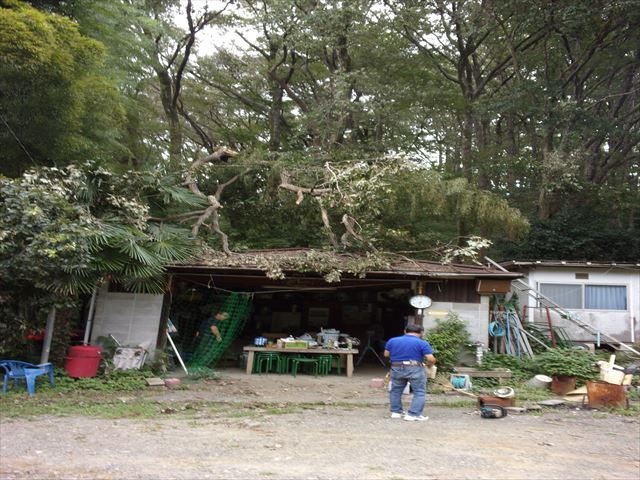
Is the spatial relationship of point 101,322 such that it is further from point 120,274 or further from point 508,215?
point 508,215

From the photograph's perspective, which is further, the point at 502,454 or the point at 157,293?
the point at 157,293

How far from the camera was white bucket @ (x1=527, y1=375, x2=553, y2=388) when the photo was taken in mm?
9711

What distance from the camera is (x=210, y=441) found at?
19.5 ft

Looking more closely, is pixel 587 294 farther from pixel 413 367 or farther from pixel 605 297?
pixel 413 367

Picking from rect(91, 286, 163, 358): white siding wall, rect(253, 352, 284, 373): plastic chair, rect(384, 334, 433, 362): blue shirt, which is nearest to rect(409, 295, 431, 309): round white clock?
rect(253, 352, 284, 373): plastic chair

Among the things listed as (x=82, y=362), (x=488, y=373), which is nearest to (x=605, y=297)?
(x=488, y=373)

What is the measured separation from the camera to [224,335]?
12055 millimetres

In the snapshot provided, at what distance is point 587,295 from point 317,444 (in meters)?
10.7

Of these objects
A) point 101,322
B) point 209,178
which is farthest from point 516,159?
point 101,322

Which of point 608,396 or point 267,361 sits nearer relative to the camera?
point 608,396

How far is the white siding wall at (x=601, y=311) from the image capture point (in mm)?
13609

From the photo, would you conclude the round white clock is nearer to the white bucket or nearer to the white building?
the white bucket

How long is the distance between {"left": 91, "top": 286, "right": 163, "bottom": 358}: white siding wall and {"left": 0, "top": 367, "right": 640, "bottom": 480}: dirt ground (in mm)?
2633

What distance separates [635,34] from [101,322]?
16558 mm
